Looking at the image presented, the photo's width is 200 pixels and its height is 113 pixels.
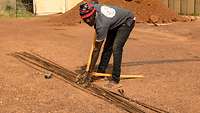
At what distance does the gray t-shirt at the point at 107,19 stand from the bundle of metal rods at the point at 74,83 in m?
0.93

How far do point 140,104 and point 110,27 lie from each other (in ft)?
5.39

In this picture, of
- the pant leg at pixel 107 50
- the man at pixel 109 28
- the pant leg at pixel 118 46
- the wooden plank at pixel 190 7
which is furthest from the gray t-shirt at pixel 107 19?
the wooden plank at pixel 190 7

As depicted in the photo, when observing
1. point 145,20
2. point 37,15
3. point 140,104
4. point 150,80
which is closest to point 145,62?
point 150,80

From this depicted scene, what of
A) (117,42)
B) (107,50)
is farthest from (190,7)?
(117,42)

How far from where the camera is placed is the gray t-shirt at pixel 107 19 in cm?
828

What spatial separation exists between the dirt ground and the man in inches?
20.3

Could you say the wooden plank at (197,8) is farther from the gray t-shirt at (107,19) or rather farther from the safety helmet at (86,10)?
the safety helmet at (86,10)

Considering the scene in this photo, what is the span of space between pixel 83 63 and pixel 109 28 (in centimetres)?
245

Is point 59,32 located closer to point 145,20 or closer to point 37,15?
point 145,20

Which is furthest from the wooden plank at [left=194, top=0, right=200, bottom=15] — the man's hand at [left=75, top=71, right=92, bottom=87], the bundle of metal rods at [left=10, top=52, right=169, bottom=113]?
the man's hand at [left=75, top=71, right=92, bottom=87]

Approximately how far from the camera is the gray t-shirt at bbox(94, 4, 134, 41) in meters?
8.28

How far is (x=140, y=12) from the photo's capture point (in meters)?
21.6

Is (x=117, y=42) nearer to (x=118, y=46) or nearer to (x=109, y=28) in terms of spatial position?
(x=118, y=46)

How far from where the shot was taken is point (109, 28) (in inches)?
341
